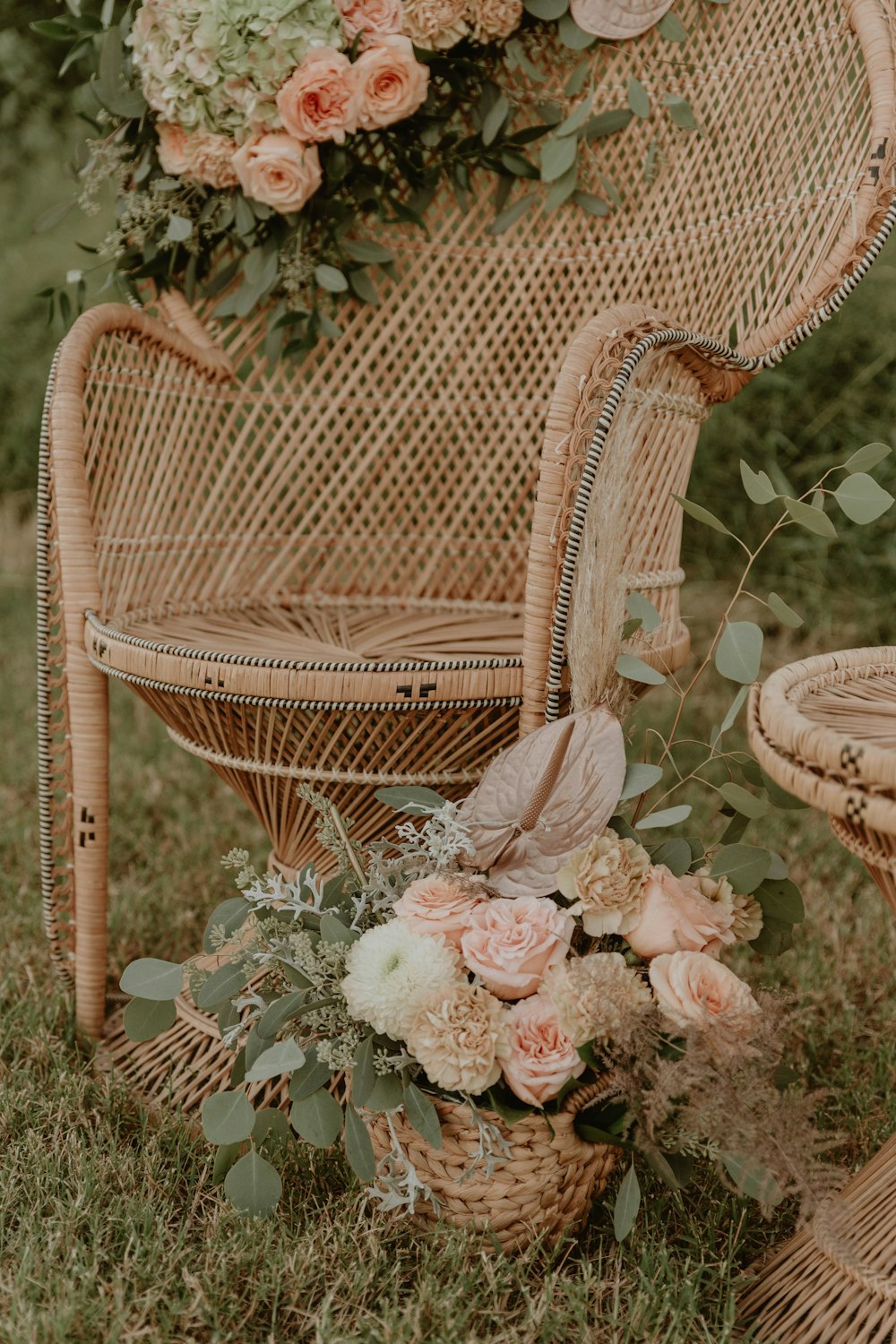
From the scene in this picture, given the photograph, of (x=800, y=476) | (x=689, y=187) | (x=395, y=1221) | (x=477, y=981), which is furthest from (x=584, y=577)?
(x=800, y=476)

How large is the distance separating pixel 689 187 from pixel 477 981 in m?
1.15

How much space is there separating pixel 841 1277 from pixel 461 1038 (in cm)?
38

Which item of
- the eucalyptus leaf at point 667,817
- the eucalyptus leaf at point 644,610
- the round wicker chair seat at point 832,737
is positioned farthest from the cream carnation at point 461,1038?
the eucalyptus leaf at point 644,610

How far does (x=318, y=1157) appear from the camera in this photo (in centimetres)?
131

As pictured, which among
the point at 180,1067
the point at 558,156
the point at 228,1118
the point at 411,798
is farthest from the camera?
the point at 558,156

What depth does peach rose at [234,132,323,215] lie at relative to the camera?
163 cm

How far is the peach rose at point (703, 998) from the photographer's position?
3.48 ft

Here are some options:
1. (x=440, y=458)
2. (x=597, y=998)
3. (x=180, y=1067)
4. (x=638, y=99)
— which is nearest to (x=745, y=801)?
(x=597, y=998)

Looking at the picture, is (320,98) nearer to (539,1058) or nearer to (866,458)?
(866,458)

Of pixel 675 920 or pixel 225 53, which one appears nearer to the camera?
pixel 675 920

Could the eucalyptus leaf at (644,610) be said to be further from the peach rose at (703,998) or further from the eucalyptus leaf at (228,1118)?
the eucalyptus leaf at (228,1118)

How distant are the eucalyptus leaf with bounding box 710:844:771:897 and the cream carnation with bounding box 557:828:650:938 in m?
0.10

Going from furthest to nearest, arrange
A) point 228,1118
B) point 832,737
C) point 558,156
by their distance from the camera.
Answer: point 558,156
point 228,1118
point 832,737

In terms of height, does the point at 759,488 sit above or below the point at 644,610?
above
